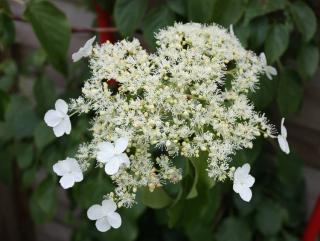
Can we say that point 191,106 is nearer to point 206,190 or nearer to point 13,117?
point 206,190

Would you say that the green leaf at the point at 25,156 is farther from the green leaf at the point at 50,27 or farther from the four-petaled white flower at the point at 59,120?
the four-petaled white flower at the point at 59,120

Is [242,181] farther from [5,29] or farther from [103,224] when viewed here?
[5,29]

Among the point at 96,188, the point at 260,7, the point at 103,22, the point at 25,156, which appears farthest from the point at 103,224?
the point at 25,156

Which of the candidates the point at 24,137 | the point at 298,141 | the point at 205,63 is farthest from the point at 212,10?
the point at 24,137

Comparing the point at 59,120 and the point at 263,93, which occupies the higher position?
the point at 59,120

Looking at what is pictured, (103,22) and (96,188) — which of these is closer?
(96,188)
